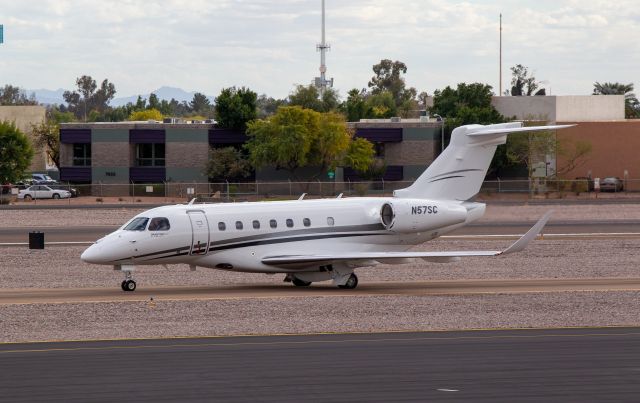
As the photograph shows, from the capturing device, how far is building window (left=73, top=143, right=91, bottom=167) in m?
97.6

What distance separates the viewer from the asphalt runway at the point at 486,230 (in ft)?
182

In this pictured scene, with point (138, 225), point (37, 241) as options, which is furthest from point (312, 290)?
point (37, 241)

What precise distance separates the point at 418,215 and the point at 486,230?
2376 cm

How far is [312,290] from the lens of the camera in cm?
3428

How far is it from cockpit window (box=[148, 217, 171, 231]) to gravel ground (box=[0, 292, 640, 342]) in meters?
3.26

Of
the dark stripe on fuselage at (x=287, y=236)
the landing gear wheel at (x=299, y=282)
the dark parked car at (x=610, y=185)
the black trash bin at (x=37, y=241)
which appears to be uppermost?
the dark parked car at (x=610, y=185)

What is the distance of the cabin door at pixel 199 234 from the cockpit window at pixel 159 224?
754 millimetres

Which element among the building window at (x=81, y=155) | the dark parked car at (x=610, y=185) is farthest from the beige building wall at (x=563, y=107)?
the building window at (x=81, y=155)

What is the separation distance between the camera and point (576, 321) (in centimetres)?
2691

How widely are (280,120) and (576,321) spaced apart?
6752 cm

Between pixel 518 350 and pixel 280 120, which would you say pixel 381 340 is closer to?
pixel 518 350

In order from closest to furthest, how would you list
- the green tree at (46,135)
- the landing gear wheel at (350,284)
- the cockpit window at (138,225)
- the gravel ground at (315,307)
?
the gravel ground at (315,307), the cockpit window at (138,225), the landing gear wheel at (350,284), the green tree at (46,135)

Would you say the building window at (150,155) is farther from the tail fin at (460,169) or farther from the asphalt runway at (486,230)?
the tail fin at (460,169)

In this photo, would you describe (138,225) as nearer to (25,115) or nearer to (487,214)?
(487,214)
